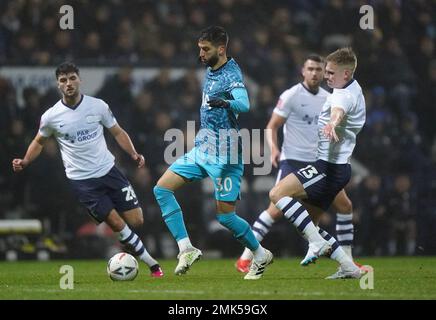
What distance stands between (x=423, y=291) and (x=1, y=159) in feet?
25.8

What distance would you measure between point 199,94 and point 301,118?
4.10 m

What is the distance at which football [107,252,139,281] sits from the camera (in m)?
9.60

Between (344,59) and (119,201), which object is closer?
(344,59)

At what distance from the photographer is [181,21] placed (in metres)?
17.4

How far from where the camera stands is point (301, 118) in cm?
1183

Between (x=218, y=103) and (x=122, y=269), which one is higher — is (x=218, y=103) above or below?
above

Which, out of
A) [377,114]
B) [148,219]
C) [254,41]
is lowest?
[148,219]

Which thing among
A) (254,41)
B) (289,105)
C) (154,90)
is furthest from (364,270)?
(254,41)

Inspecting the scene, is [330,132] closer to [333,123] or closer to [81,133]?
[333,123]

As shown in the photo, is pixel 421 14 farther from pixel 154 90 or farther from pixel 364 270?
pixel 364 270

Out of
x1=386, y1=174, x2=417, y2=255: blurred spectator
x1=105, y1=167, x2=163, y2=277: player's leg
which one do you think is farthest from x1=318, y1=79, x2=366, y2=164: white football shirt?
x1=386, y1=174, x2=417, y2=255: blurred spectator

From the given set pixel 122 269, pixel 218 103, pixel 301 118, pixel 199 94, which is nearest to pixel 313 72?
pixel 301 118

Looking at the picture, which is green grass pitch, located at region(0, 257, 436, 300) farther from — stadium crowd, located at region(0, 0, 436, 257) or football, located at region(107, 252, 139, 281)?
stadium crowd, located at region(0, 0, 436, 257)

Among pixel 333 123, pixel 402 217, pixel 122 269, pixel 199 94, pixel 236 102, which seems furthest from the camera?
pixel 199 94
